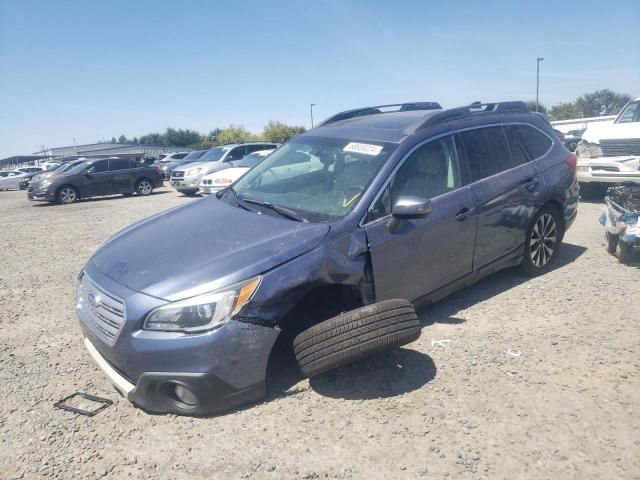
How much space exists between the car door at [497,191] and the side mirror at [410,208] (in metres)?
0.98

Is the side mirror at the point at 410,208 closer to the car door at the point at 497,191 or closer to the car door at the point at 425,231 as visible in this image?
the car door at the point at 425,231

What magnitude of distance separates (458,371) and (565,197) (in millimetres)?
2888

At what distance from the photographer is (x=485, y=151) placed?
4.43m

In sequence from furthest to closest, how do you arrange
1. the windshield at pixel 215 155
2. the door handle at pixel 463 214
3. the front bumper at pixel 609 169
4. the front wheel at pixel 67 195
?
the windshield at pixel 215 155 < the front wheel at pixel 67 195 < the front bumper at pixel 609 169 < the door handle at pixel 463 214

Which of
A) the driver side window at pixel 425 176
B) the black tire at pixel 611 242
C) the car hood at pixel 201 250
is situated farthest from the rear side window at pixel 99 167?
the black tire at pixel 611 242

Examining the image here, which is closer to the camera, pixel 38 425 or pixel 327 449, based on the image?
pixel 327 449

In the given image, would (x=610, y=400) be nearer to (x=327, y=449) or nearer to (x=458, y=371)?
(x=458, y=371)

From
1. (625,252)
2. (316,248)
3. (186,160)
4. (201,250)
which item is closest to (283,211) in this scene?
(316,248)

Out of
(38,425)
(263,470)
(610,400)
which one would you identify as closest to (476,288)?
(610,400)

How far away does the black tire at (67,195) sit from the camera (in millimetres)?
16672

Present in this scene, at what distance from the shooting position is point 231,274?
9.14 ft

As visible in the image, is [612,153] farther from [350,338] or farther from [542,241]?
[350,338]

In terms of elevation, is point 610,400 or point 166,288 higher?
point 166,288

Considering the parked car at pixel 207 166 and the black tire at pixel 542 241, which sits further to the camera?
the parked car at pixel 207 166
